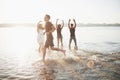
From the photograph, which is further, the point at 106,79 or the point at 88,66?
the point at 88,66

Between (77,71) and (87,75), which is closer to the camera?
(87,75)

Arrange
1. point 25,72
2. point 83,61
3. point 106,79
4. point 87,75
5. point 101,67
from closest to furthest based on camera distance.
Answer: point 106,79
point 87,75
point 25,72
point 101,67
point 83,61

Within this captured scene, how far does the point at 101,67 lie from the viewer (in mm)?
10750

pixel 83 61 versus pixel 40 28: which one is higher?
pixel 40 28

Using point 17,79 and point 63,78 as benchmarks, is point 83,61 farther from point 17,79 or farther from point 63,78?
point 17,79

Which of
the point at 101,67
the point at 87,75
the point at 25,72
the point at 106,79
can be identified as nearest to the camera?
the point at 106,79

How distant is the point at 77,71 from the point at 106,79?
5.40 feet

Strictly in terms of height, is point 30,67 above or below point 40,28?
below

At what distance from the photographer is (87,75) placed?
924cm

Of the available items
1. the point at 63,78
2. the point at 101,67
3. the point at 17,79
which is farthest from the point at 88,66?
the point at 17,79

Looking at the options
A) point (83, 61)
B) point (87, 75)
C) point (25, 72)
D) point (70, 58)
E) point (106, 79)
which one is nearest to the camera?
point (106, 79)

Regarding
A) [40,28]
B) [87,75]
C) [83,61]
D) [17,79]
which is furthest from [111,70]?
[40,28]

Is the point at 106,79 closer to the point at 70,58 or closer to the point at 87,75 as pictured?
A: the point at 87,75

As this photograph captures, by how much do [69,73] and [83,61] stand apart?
2.71 metres
